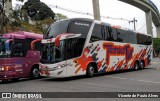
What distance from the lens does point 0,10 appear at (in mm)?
24188

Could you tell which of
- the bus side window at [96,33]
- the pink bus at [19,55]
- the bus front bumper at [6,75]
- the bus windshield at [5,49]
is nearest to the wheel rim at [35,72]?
the pink bus at [19,55]

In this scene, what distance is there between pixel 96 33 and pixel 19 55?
516 centimetres

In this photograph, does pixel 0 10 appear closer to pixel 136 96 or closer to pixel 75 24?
pixel 75 24

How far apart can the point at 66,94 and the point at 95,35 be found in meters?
8.28

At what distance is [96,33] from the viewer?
61.2ft

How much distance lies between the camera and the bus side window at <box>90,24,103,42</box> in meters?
18.4

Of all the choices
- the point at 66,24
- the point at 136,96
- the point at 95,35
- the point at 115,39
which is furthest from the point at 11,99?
the point at 115,39

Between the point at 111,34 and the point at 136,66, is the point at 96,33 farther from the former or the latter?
the point at 136,66

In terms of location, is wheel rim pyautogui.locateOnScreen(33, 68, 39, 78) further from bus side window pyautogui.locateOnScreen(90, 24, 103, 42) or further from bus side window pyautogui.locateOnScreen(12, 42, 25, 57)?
bus side window pyautogui.locateOnScreen(90, 24, 103, 42)

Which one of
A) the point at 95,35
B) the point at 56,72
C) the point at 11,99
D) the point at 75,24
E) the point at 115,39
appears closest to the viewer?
the point at 11,99

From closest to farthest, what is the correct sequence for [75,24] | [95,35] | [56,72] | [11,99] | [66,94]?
1. [11,99]
2. [66,94]
3. [56,72]
4. [75,24]
5. [95,35]

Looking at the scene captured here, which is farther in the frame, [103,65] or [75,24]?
[103,65]

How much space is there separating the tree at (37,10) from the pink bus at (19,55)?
41.5 metres

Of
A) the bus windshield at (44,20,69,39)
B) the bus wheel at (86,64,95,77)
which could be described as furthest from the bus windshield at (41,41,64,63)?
the bus wheel at (86,64,95,77)
